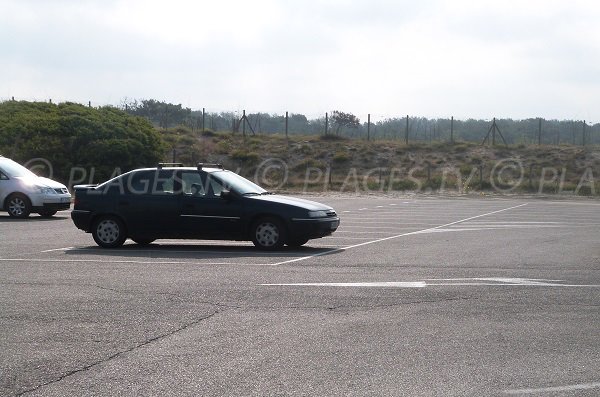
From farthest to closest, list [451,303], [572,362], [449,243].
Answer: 1. [449,243]
2. [451,303]
3. [572,362]

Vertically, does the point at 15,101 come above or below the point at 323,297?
above

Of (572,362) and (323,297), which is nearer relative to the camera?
(572,362)

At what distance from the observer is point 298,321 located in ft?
31.2

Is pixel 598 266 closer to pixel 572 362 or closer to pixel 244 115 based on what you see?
pixel 572 362

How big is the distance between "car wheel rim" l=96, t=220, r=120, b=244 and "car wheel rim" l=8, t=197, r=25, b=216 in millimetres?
8070

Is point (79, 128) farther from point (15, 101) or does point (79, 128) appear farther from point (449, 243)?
point (449, 243)

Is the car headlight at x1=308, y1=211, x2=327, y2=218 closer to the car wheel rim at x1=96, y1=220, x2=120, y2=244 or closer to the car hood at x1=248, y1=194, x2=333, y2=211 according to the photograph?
the car hood at x1=248, y1=194, x2=333, y2=211

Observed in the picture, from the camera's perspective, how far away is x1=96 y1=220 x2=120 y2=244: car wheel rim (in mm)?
16906

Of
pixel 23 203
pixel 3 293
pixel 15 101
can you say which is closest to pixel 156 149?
pixel 15 101

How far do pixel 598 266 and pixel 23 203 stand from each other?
610 inches

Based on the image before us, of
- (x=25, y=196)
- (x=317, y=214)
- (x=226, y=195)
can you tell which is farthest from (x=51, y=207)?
(x=317, y=214)

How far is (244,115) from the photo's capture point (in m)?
62.4

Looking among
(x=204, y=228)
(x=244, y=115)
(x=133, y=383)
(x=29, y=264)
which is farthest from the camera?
(x=244, y=115)

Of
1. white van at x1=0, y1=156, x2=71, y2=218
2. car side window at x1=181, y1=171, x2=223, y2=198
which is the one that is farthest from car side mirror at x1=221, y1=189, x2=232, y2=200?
white van at x1=0, y1=156, x2=71, y2=218
